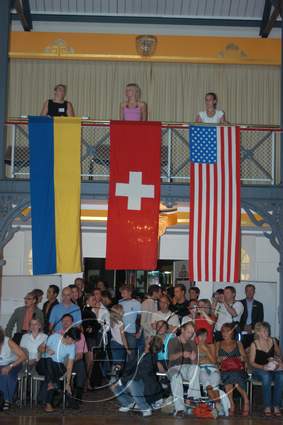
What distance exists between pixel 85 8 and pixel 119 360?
9.73 metres

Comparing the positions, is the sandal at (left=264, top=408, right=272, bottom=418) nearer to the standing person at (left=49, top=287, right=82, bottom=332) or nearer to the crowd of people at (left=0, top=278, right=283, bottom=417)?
the crowd of people at (left=0, top=278, right=283, bottom=417)

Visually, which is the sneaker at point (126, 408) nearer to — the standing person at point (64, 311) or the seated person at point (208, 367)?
the seated person at point (208, 367)

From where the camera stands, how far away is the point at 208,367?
37.4 ft

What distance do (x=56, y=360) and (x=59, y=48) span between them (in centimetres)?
1036

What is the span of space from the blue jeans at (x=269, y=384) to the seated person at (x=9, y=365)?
12.5ft

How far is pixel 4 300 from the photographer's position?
A: 695 inches

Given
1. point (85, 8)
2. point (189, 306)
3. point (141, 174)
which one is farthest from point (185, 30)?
point (189, 306)

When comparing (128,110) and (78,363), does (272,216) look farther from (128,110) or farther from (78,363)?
(78,363)

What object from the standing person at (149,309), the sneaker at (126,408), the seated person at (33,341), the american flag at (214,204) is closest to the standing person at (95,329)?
the standing person at (149,309)

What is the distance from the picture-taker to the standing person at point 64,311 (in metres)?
12.0

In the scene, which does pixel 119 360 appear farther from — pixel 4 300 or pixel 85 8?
pixel 85 8

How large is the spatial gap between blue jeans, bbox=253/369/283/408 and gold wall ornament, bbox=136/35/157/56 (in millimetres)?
10235

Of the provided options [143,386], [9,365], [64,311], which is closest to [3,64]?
[64,311]

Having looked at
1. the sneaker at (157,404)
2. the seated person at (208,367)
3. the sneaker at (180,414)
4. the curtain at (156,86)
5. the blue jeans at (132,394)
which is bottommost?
the sneaker at (180,414)
